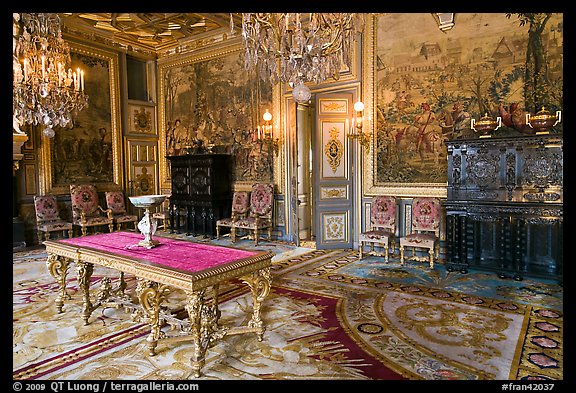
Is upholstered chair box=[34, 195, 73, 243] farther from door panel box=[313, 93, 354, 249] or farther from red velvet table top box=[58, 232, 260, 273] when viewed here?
door panel box=[313, 93, 354, 249]

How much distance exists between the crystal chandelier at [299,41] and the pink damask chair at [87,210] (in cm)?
687

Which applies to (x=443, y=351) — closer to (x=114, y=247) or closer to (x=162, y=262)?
(x=162, y=262)

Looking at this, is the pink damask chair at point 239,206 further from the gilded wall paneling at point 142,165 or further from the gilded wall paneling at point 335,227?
the gilded wall paneling at point 142,165

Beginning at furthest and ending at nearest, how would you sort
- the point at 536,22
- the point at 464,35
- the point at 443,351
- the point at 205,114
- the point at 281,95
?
the point at 205,114, the point at 281,95, the point at 464,35, the point at 536,22, the point at 443,351

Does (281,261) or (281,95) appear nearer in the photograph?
(281,261)

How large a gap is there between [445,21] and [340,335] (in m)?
6.00

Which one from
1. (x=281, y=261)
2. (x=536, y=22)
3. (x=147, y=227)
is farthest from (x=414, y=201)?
(x=147, y=227)

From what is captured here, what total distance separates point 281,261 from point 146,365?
403cm

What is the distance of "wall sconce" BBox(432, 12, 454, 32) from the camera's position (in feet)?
22.2

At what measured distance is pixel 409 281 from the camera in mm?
5566

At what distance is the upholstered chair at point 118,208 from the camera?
9891 millimetres

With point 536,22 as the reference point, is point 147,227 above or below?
below

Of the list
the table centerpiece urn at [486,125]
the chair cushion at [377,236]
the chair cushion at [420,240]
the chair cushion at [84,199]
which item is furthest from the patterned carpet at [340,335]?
the chair cushion at [84,199]

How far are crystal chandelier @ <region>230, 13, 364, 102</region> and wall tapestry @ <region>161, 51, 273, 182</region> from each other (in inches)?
198
